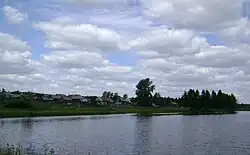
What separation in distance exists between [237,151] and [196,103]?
15233 cm

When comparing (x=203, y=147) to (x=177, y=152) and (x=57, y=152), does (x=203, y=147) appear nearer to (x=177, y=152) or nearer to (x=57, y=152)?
(x=177, y=152)

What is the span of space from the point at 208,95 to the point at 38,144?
162m

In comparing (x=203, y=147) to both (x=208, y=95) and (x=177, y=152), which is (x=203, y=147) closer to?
(x=177, y=152)

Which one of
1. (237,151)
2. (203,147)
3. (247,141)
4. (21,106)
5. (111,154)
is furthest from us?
(21,106)

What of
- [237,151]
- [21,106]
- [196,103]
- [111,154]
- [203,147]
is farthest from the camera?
[196,103]

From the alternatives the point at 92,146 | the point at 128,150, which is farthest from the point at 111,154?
the point at 92,146

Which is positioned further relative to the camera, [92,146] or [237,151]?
[92,146]

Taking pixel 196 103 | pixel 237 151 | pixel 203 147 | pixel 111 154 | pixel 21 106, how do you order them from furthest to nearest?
pixel 196 103 → pixel 21 106 → pixel 203 147 → pixel 237 151 → pixel 111 154

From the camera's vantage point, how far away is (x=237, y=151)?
40.1 meters

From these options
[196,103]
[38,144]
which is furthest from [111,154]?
[196,103]

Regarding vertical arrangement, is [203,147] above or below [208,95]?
below

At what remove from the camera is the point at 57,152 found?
3766cm

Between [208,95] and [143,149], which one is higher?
[208,95]

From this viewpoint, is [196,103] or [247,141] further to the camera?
[196,103]
